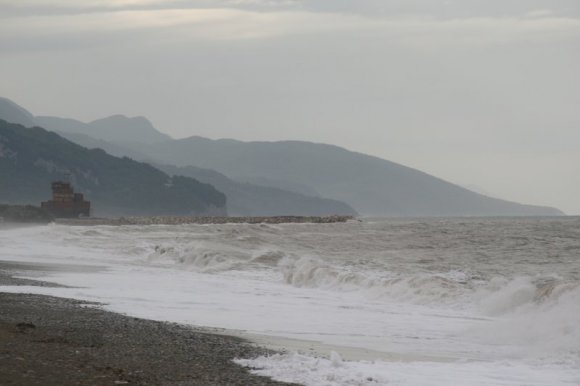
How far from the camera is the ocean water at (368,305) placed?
12805 mm

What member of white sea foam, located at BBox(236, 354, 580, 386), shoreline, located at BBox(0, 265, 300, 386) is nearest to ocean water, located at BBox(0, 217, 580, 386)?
white sea foam, located at BBox(236, 354, 580, 386)

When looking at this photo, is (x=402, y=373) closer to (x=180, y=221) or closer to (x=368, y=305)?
(x=368, y=305)

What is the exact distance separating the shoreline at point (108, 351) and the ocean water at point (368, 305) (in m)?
0.80

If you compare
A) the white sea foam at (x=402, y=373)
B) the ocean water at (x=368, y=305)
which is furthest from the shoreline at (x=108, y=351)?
the ocean water at (x=368, y=305)

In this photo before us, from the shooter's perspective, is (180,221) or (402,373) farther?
(180,221)

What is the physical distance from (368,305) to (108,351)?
11.8m

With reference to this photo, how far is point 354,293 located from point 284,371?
1579 centimetres

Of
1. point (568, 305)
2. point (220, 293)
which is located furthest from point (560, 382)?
point (220, 293)

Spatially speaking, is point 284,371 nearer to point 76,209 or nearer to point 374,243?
point 374,243

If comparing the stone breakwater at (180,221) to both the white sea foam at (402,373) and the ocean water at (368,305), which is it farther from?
the white sea foam at (402,373)

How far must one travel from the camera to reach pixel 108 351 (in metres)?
12.5

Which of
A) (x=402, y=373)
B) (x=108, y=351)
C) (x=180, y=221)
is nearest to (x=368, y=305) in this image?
(x=402, y=373)

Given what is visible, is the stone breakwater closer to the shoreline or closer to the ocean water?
the ocean water

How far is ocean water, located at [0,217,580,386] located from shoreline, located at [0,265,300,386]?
800mm
